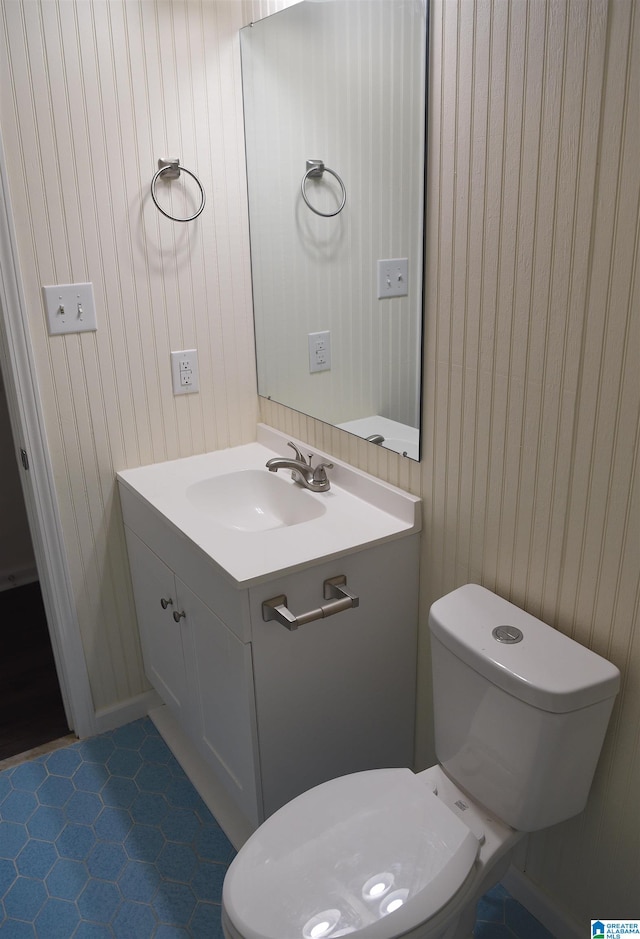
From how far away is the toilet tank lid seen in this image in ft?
3.87

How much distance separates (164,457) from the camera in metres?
2.05

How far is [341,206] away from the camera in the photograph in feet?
5.63

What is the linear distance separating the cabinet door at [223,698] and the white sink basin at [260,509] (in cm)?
17

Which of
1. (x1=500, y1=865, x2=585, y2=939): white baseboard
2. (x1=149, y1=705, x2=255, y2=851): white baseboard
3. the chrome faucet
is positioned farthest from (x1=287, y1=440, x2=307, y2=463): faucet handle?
(x1=500, y1=865, x2=585, y2=939): white baseboard

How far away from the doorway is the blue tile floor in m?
0.15

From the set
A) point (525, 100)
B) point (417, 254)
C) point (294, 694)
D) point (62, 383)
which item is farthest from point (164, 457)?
point (525, 100)

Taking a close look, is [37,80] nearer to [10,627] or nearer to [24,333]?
[24,333]

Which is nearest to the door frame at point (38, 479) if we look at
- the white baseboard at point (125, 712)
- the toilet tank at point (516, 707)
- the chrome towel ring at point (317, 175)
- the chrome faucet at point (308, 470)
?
the white baseboard at point (125, 712)

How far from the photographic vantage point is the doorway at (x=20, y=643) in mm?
2168

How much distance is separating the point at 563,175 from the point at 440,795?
1.15m

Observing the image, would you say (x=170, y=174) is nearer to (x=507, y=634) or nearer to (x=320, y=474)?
(x=320, y=474)

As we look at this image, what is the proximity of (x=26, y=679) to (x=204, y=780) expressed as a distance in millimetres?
820
